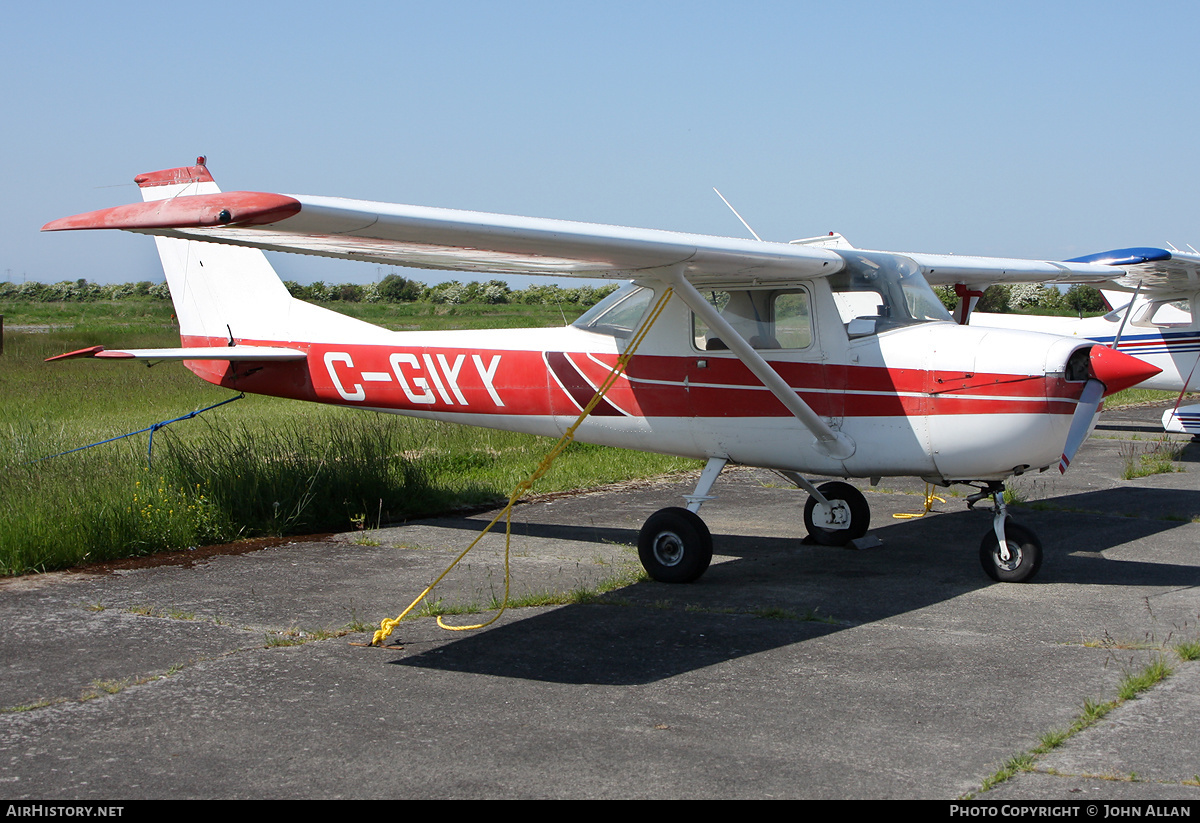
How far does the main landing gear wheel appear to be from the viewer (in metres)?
7.08

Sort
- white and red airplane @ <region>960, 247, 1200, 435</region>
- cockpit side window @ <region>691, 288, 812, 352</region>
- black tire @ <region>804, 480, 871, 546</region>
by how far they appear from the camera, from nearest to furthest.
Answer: cockpit side window @ <region>691, 288, 812, 352</region>, black tire @ <region>804, 480, 871, 546</region>, white and red airplane @ <region>960, 247, 1200, 435</region>

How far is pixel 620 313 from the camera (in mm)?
7980

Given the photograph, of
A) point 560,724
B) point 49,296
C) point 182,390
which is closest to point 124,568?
point 560,724

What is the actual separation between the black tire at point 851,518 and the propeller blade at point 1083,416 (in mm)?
2194

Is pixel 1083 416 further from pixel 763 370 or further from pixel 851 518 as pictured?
pixel 851 518

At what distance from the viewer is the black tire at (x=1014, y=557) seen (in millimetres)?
6980

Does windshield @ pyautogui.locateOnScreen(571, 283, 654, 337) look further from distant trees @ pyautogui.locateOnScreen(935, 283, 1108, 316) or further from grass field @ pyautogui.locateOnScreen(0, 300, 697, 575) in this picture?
distant trees @ pyautogui.locateOnScreen(935, 283, 1108, 316)

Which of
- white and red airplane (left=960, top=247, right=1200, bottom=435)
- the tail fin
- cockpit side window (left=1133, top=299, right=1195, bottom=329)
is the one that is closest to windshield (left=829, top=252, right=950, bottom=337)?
the tail fin

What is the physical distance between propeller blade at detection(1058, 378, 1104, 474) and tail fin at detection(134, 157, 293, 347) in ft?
21.6

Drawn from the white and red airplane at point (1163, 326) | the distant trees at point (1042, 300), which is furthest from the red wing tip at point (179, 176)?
the distant trees at point (1042, 300)

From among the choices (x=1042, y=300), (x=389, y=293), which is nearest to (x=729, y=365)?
(x=1042, y=300)

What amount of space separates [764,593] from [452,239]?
3.15 meters

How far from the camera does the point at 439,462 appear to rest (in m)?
12.3

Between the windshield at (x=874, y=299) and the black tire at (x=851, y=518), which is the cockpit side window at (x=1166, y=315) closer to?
the black tire at (x=851, y=518)
